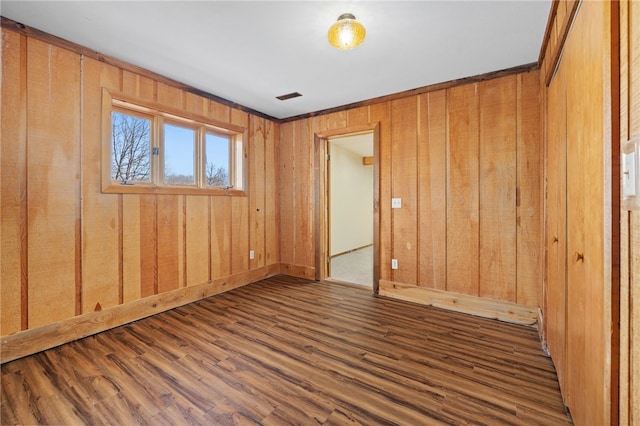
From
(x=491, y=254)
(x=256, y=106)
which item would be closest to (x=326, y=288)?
(x=491, y=254)

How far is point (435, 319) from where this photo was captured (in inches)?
109

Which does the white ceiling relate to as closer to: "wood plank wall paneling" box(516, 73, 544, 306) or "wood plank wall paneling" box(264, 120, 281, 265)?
"wood plank wall paneling" box(516, 73, 544, 306)

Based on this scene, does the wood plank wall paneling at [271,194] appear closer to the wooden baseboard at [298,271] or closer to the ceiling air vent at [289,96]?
the wooden baseboard at [298,271]

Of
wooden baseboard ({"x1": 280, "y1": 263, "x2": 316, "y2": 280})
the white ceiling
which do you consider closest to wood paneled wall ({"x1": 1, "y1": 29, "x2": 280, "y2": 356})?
the white ceiling

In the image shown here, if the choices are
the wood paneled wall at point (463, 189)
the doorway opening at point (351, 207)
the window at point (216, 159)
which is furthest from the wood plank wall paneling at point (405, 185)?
the window at point (216, 159)

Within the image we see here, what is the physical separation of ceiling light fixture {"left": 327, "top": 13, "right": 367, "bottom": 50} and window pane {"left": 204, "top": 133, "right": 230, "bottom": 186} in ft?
7.31

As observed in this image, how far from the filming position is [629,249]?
0.71 m

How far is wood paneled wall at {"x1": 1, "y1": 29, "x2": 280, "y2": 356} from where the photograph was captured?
206 cm

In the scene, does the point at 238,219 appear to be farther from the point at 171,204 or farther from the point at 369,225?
the point at 369,225

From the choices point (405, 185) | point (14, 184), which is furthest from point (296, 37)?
point (14, 184)

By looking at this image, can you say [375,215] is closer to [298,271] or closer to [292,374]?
[298,271]

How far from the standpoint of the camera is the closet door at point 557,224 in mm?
1573

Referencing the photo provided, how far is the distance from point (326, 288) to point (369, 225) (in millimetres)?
3806

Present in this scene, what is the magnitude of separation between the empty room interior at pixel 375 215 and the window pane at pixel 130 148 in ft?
0.06
